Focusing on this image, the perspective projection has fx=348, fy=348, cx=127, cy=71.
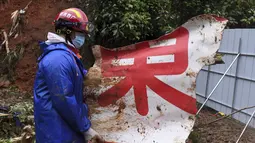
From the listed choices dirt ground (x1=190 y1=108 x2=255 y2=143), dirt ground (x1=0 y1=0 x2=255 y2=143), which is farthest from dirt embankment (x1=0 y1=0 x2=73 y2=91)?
dirt ground (x1=190 y1=108 x2=255 y2=143)

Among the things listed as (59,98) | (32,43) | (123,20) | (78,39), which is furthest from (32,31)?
(59,98)

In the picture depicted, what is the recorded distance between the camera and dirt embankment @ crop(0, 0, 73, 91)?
6.70 metres

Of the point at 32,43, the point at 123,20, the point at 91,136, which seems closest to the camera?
the point at 91,136

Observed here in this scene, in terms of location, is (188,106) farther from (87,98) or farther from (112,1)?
(112,1)

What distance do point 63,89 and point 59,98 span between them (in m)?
0.06

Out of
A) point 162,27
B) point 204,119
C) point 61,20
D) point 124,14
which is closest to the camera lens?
point 61,20

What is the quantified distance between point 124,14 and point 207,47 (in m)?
3.43

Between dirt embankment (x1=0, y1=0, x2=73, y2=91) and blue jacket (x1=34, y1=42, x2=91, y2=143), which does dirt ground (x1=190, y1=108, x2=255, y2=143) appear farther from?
blue jacket (x1=34, y1=42, x2=91, y2=143)

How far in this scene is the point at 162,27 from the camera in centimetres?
645

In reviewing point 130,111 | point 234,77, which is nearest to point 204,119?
point 234,77

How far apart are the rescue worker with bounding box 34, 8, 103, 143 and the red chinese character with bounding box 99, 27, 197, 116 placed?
0.87 feet

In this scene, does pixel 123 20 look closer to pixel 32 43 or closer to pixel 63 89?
pixel 32 43

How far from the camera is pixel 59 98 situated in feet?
6.75

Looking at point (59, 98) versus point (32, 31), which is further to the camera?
point (32, 31)
